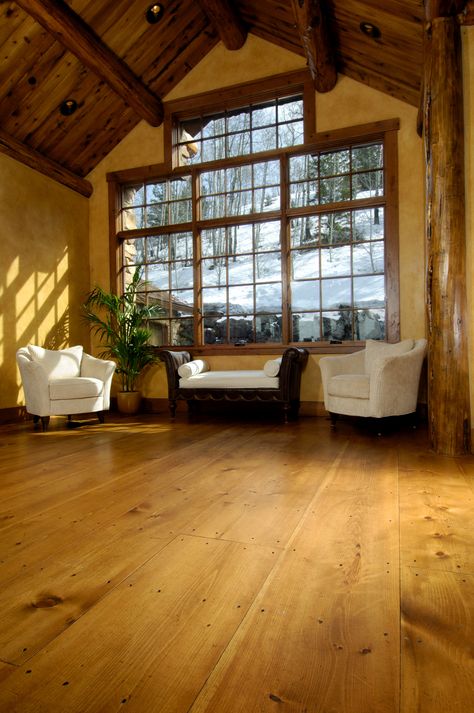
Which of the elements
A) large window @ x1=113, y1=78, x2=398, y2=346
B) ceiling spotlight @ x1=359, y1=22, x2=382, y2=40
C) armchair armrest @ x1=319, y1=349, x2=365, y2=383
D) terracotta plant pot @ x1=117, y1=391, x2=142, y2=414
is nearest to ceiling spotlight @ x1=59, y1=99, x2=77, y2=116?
large window @ x1=113, y1=78, x2=398, y2=346

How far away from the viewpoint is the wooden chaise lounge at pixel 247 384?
14.5 ft

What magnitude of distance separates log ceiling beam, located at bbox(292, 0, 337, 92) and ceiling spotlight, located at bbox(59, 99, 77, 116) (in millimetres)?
2587

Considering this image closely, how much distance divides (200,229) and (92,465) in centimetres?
357

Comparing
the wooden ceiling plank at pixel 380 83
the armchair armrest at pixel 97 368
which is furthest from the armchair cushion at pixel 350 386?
the wooden ceiling plank at pixel 380 83

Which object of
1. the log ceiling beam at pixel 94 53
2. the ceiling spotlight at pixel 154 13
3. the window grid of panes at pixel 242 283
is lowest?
the window grid of panes at pixel 242 283

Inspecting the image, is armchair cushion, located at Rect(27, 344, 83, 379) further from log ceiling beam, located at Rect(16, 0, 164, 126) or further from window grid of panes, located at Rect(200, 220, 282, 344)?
log ceiling beam, located at Rect(16, 0, 164, 126)

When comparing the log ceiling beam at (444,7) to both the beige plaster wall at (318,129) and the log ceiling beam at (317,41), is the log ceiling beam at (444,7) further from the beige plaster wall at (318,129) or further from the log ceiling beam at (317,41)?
the beige plaster wall at (318,129)

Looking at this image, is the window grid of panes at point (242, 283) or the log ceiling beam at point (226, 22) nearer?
the log ceiling beam at point (226, 22)

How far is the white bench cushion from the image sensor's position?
4465 millimetres

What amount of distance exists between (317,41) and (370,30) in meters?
0.49

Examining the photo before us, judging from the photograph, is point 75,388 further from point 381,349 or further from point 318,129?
point 318,129

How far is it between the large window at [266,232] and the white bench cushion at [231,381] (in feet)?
2.40

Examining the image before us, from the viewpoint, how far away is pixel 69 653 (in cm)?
100

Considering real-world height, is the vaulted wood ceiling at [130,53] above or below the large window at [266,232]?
above
